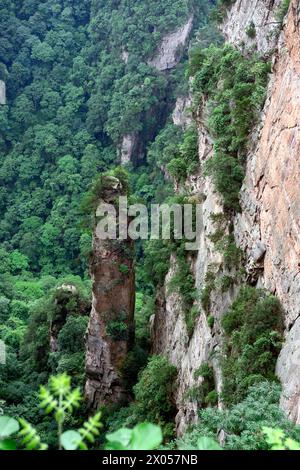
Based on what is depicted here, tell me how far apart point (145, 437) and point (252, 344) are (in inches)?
414

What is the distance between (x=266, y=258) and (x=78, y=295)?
591 inches

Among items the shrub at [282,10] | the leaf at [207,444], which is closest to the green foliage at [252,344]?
the shrub at [282,10]

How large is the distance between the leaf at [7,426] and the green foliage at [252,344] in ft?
30.3

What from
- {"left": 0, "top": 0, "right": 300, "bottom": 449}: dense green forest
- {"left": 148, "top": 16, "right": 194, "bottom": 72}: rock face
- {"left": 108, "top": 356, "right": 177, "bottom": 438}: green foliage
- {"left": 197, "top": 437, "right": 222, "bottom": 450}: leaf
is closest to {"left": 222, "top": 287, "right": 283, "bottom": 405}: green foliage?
{"left": 0, "top": 0, "right": 300, "bottom": 449}: dense green forest

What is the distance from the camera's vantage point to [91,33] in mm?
63500

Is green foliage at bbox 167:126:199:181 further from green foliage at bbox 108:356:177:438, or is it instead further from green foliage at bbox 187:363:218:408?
green foliage at bbox 187:363:218:408

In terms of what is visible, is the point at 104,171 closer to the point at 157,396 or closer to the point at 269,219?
the point at 157,396

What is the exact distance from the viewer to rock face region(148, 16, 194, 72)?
57156mm

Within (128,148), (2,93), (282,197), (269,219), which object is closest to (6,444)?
(282,197)

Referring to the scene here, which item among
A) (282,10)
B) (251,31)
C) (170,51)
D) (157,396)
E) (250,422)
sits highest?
(170,51)

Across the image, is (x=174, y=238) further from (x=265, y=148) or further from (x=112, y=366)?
(x=265, y=148)

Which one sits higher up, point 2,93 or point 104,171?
point 2,93

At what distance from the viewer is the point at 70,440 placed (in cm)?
311

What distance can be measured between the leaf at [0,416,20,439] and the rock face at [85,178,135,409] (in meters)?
19.8
